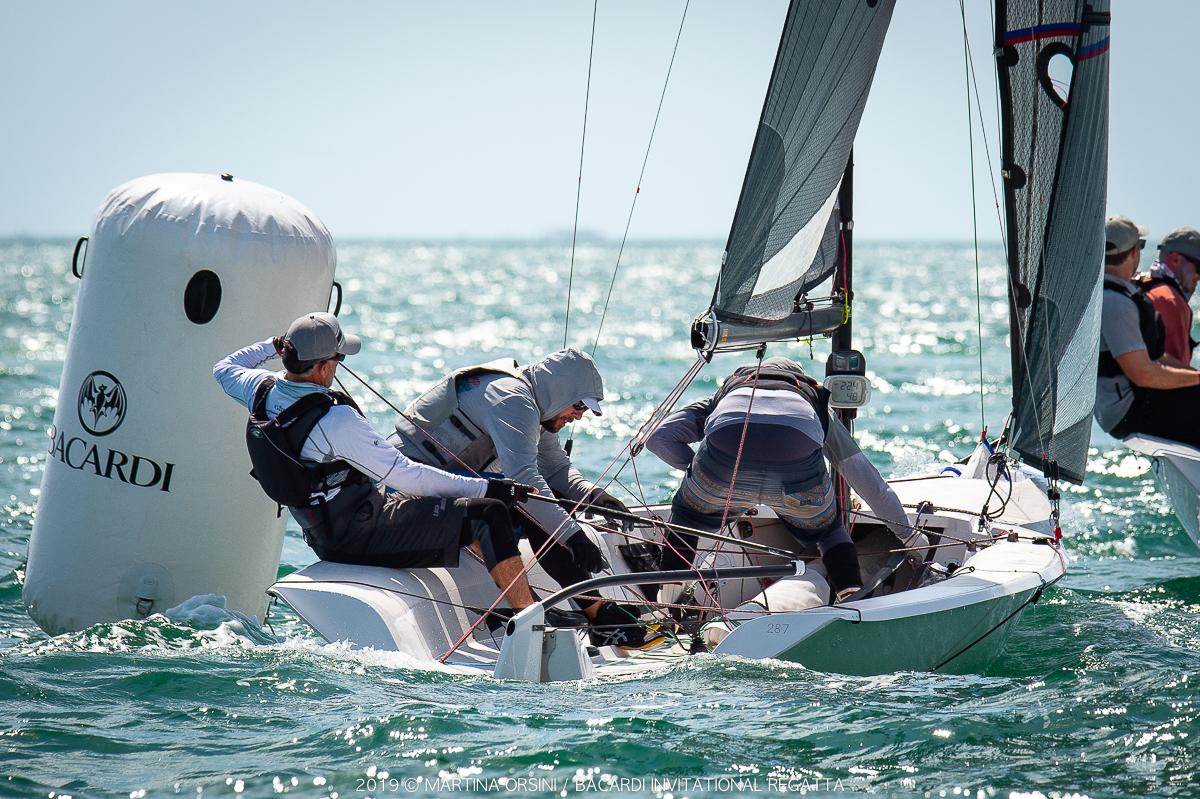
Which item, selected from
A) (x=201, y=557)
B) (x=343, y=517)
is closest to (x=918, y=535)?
(x=343, y=517)

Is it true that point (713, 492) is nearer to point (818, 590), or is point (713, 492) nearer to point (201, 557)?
point (818, 590)

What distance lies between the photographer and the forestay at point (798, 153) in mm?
4695

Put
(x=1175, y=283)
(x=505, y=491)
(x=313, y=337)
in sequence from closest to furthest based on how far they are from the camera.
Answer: (x=313, y=337)
(x=505, y=491)
(x=1175, y=283)

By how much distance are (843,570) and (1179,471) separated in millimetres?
2420

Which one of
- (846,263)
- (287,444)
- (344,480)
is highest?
(846,263)

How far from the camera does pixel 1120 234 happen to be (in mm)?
5809

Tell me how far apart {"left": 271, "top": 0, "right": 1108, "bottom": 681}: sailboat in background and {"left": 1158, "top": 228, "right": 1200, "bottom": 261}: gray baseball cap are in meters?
1.29

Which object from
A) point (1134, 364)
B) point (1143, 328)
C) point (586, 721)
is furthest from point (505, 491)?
point (1143, 328)

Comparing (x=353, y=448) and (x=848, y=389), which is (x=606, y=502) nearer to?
(x=848, y=389)

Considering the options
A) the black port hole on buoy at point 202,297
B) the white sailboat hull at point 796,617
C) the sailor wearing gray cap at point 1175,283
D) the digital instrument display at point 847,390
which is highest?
the sailor wearing gray cap at point 1175,283

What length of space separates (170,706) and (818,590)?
1.98 meters

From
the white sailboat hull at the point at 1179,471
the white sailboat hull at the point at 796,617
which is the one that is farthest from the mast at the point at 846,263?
the white sailboat hull at the point at 1179,471

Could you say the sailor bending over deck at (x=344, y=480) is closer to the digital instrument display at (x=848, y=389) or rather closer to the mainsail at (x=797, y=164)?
the mainsail at (x=797, y=164)

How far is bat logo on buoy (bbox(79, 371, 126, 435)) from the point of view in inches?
166
